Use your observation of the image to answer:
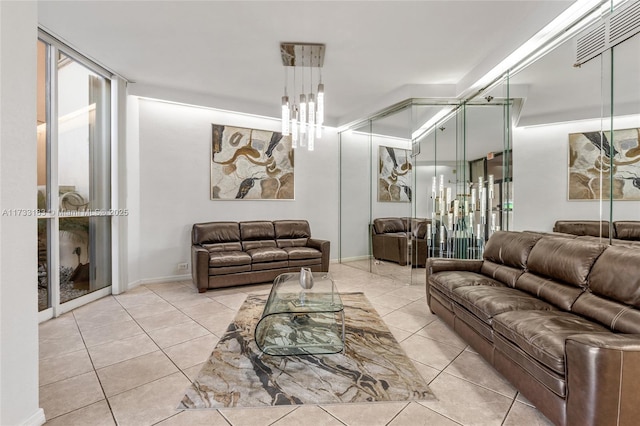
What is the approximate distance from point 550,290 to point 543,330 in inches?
31.9

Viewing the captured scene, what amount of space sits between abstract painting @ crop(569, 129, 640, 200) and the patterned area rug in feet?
7.04

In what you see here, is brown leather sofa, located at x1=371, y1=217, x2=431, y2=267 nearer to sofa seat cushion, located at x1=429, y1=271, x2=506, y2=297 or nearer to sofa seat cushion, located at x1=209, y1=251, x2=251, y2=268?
sofa seat cushion, located at x1=429, y1=271, x2=506, y2=297

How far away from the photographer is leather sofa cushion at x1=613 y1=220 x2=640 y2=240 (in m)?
2.24

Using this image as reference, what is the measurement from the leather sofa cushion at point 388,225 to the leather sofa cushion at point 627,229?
2.74 meters

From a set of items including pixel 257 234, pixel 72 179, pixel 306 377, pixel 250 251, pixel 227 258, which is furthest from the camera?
pixel 257 234

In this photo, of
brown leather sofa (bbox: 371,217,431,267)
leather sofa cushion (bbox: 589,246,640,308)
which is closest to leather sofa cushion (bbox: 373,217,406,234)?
brown leather sofa (bbox: 371,217,431,267)

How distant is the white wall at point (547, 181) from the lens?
2461 mm

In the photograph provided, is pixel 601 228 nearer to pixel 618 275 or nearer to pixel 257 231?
pixel 618 275

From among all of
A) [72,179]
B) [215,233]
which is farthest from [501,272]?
[72,179]

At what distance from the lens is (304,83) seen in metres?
4.28

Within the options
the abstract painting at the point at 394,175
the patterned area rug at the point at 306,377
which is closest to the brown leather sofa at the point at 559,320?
the patterned area rug at the point at 306,377

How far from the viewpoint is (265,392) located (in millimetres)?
1898
